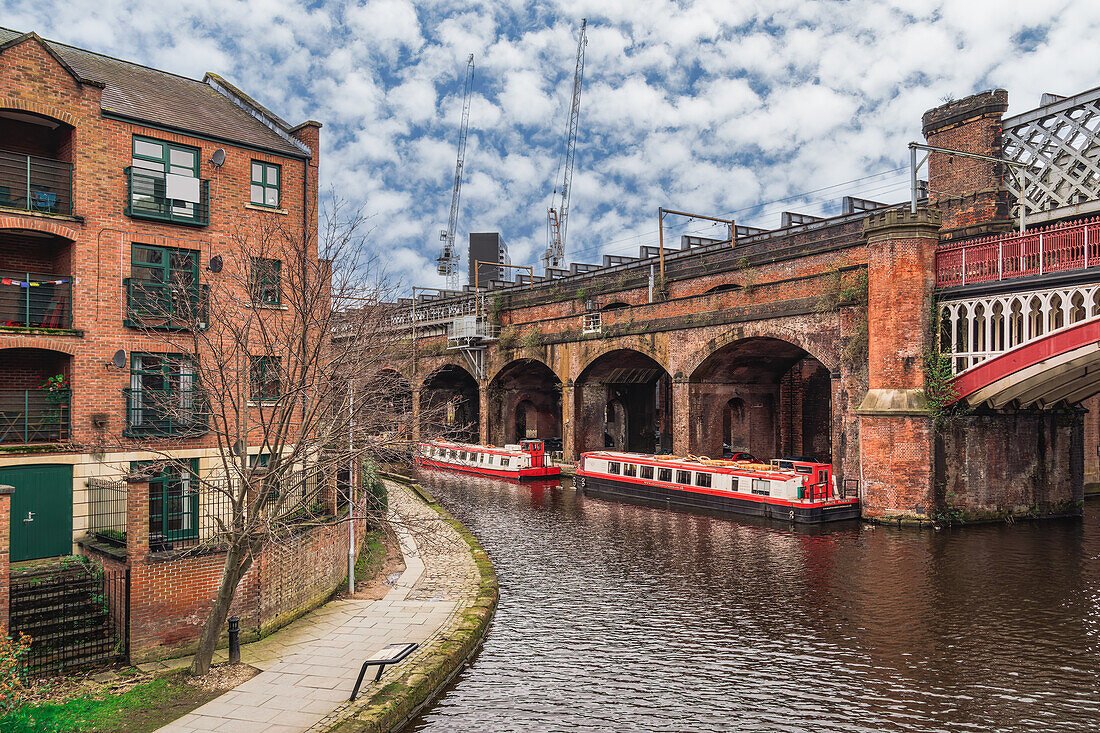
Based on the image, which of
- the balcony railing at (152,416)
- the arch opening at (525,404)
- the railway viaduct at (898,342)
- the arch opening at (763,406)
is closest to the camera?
the balcony railing at (152,416)

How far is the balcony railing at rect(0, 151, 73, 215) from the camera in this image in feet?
46.6

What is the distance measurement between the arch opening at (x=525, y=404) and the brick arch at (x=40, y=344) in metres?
25.7

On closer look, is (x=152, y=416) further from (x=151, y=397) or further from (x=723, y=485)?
(x=723, y=485)

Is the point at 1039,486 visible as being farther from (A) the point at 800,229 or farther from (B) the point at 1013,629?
(A) the point at 800,229

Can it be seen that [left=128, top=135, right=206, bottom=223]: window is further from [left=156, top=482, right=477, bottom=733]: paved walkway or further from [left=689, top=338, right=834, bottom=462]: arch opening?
[left=689, top=338, right=834, bottom=462]: arch opening

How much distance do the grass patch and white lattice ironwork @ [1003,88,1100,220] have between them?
77.6ft

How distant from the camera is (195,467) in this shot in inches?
605

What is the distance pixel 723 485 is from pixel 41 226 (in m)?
20.2

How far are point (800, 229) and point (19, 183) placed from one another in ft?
93.4

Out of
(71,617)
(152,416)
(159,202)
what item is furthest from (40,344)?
(71,617)

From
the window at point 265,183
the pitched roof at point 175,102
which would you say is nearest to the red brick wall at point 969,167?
the pitched roof at point 175,102

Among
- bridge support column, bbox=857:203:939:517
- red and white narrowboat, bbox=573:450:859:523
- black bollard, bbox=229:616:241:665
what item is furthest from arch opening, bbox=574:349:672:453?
black bollard, bbox=229:616:241:665

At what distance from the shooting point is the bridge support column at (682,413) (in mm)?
29016

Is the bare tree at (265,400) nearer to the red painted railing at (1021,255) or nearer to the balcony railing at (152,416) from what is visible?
the balcony railing at (152,416)
